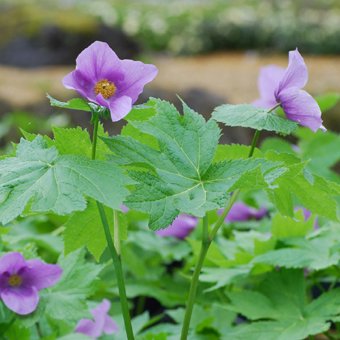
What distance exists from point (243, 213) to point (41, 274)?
0.85m

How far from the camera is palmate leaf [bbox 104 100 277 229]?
920 mm

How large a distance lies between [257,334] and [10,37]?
7.93 meters

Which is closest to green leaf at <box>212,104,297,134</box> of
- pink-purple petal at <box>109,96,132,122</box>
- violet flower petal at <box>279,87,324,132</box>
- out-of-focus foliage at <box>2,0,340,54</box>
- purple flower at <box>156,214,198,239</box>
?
violet flower petal at <box>279,87,324,132</box>

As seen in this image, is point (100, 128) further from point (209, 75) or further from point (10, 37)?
point (209, 75)

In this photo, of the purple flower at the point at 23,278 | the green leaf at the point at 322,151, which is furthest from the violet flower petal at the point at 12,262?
the green leaf at the point at 322,151

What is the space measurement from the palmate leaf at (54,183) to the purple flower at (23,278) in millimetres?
296

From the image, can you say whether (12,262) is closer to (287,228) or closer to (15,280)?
(15,280)

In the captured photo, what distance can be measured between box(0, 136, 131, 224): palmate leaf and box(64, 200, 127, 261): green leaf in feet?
0.56

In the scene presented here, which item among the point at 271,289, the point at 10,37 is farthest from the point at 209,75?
the point at 271,289

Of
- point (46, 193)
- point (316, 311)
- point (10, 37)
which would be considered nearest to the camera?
point (46, 193)

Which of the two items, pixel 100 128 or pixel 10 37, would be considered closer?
pixel 100 128

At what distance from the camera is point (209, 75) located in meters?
10.8

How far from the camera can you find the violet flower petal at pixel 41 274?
4.05 feet

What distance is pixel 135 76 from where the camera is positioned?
1.01m
